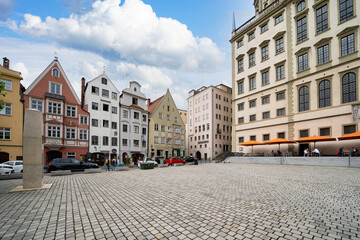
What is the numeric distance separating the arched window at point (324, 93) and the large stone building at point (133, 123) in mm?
33933

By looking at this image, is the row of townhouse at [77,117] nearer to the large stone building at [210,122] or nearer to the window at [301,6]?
the large stone building at [210,122]

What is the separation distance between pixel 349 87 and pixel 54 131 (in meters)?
44.5

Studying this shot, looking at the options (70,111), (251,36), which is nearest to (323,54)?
(251,36)

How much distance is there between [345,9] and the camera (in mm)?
27812

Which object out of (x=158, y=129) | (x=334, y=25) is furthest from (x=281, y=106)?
(x=158, y=129)

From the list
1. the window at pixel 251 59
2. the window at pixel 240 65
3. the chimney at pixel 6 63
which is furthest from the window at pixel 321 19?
the chimney at pixel 6 63

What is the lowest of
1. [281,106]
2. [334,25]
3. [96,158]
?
[96,158]

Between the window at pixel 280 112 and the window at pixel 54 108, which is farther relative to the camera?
the window at pixel 280 112

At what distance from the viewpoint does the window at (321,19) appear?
30.1 metres

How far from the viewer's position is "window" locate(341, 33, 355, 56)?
2671 cm

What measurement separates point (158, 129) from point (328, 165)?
3486 cm

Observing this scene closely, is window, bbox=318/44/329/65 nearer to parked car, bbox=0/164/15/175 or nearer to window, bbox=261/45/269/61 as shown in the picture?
window, bbox=261/45/269/61

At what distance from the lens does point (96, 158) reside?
34656mm

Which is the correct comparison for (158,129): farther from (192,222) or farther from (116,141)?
(192,222)
